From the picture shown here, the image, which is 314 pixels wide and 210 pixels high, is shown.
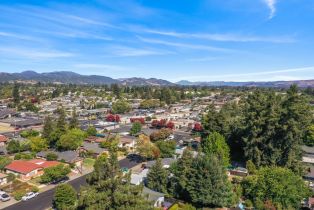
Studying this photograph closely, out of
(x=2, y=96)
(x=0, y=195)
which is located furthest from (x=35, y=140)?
(x=2, y=96)

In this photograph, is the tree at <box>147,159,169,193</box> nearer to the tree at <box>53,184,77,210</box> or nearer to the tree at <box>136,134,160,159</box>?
the tree at <box>53,184,77,210</box>

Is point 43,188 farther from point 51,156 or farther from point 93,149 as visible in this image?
point 93,149

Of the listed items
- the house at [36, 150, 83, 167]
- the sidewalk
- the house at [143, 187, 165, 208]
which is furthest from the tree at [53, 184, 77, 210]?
the house at [36, 150, 83, 167]

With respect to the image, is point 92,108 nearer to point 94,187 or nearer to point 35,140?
point 35,140

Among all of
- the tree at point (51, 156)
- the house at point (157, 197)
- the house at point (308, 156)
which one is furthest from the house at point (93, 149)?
the house at point (308, 156)

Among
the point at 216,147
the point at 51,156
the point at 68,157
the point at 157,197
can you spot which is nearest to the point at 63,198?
the point at 157,197
